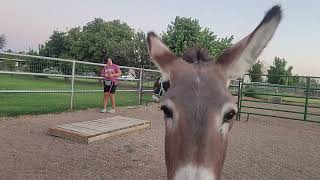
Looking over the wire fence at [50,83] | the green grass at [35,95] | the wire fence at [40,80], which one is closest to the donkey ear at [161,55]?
the wire fence at [50,83]

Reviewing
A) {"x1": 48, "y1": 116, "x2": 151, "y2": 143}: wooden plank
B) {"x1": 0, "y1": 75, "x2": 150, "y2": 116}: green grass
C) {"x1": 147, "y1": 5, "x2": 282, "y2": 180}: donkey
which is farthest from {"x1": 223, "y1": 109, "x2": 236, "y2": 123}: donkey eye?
{"x1": 0, "y1": 75, "x2": 150, "y2": 116}: green grass

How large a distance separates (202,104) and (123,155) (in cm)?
468

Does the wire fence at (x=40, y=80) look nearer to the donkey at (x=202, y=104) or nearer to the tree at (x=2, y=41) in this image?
the donkey at (x=202, y=104)

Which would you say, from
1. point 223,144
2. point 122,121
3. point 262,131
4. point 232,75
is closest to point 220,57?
point 232,75

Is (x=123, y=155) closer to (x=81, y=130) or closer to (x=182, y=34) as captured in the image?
(x=81, y=130)

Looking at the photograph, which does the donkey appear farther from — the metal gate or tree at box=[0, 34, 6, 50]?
tree at box=[0, 34, 6, 50]

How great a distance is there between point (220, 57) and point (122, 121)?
22.0ft

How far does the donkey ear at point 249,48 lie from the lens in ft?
6.68

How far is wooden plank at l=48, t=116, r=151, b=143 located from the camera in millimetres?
7002

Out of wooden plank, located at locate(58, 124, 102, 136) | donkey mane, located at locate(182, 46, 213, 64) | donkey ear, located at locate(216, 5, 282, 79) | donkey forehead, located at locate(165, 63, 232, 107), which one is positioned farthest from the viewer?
wooden plank, located at locate(58, 124, 102, 136)

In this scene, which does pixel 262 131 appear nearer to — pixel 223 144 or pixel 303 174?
pixel 303 174

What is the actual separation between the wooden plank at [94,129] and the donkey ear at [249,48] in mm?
5087

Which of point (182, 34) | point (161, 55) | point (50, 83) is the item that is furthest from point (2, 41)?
point (161, 55)

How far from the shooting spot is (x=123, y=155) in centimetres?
634
